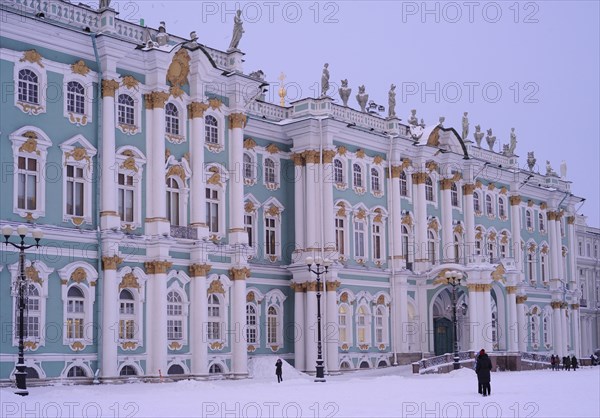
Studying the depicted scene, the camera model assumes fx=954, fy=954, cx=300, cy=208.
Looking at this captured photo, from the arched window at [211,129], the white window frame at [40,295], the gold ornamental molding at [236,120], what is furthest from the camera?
the gold ornamental molding at [236,120]

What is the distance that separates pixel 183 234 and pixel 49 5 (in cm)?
1053

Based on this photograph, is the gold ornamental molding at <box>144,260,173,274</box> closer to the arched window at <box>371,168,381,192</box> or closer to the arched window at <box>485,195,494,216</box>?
the arched window at <box>371,168,381,192</box>

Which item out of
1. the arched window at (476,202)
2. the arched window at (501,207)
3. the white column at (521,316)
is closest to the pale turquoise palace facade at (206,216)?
the arched window at (476,202)

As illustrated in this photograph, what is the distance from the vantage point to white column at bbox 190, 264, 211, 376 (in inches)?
1542

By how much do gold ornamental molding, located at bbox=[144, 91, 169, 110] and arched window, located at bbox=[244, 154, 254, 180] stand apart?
806cm

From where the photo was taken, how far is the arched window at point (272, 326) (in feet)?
152

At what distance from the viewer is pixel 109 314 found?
117 feet

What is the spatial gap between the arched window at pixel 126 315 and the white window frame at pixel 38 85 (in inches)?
307

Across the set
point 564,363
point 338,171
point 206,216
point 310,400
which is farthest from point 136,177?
point 564,363

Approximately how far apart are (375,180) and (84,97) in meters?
20.2

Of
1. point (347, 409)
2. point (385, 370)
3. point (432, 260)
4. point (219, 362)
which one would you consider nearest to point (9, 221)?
point (219, 362)

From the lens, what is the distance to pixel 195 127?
132 feet

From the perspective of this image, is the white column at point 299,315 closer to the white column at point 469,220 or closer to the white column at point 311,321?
the white column at point 311,321

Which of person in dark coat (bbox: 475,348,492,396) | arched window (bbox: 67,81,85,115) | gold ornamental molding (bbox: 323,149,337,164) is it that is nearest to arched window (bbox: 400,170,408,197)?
gold ornamental molding (bbox: 323,149,337,164)
